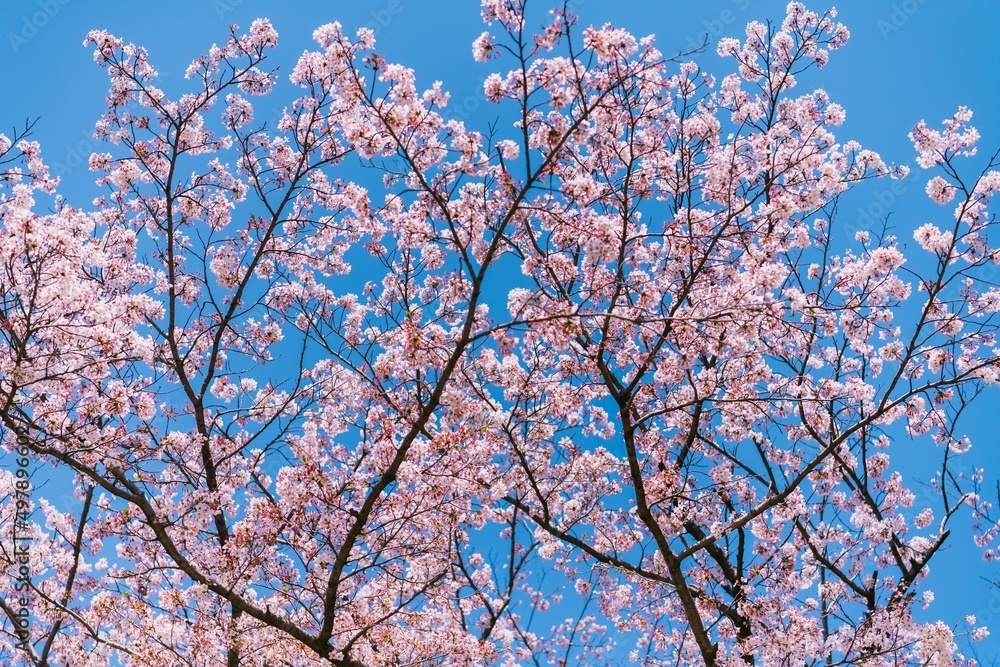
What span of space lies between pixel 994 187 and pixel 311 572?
27.5 feet

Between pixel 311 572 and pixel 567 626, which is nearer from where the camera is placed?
pixel 311 572

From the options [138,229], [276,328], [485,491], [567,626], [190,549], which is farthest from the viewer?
[567,626]

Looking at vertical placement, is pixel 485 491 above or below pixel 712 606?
above

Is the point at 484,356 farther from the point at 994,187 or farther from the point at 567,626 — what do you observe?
the point at 567,626

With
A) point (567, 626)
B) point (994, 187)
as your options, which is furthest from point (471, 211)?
point (567, 626)

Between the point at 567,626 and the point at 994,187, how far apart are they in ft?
31.6

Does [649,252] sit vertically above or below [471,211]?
above

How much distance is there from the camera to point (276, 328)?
402 inches

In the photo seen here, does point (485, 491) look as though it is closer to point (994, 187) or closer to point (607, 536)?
point (607, 536)

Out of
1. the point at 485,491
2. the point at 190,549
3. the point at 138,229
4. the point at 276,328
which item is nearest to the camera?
the point at 190,549

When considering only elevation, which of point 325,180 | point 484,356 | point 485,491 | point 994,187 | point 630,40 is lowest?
point 485,491

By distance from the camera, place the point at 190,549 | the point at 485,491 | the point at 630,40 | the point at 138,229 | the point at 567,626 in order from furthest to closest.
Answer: the point at 567,626
the point at 138,229
the point at 485,491
the point at 190,549
the point at 630,40

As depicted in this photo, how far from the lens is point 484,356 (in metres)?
8.66

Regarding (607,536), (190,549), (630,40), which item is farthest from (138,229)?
(607,536)
